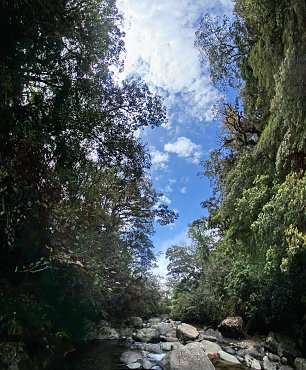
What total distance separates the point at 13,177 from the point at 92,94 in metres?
2.79

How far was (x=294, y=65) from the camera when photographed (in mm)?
6551

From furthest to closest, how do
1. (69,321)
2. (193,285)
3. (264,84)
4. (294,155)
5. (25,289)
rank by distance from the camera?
(193,285), (69,321), (264,84), (294,155), (25,289)

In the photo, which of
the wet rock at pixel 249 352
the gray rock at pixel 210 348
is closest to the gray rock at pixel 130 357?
the gray rock at pixel 210 348

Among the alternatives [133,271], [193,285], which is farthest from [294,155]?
[193,285]

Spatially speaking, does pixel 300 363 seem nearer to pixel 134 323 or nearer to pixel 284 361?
pixel 284 361

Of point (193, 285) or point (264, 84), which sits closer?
point (264, 84)

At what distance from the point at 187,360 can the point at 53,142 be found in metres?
6.97

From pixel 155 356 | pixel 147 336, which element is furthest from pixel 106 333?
pixel 155 356

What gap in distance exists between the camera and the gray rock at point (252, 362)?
960 centimetres

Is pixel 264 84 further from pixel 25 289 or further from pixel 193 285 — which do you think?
pixel 193 285

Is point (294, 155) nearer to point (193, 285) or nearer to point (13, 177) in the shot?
point (13, 177)

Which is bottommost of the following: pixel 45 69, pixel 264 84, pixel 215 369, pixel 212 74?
pixel 215 369

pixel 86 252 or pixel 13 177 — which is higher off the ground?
pixel 86 252

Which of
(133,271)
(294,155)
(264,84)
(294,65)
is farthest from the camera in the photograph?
(133,271)
